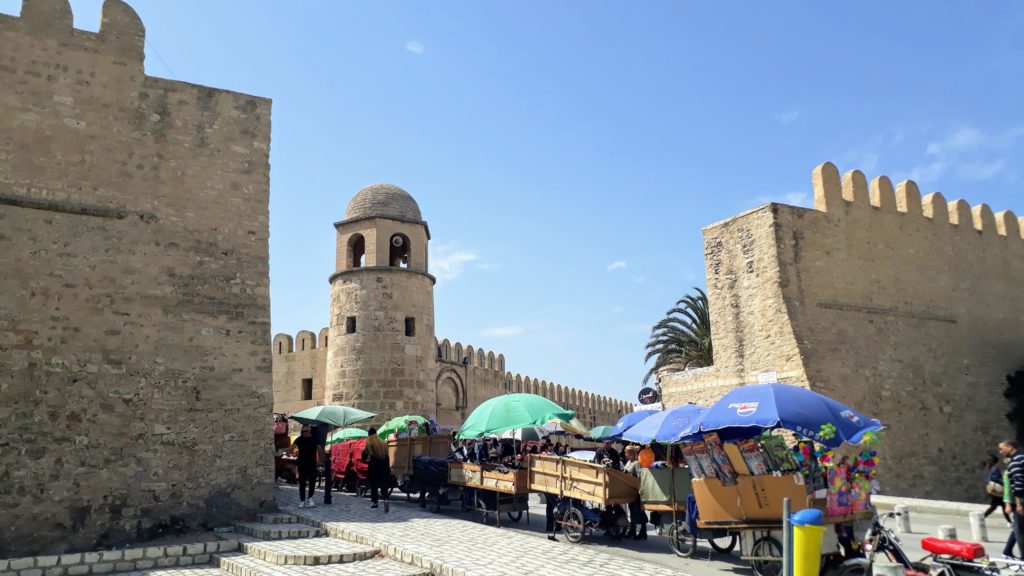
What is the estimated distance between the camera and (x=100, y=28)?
34.8ft

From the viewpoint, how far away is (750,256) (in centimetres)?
1480

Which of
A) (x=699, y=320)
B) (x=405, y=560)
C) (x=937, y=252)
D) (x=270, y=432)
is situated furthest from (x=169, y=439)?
(x=699, y=320)

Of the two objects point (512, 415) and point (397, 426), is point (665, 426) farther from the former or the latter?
point (397, 426)

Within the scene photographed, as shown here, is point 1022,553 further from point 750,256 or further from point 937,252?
point 937,252

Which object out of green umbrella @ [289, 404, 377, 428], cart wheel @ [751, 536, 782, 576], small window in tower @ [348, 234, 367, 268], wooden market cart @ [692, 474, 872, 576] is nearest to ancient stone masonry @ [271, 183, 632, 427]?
small window in tower @ [348, 234, 367, 268]

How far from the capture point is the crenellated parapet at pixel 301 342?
22.5 m

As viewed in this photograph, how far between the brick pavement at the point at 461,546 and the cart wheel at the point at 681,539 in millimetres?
720

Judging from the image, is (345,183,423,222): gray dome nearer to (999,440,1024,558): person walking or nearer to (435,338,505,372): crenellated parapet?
(435,338,505,372): crenellated parapet

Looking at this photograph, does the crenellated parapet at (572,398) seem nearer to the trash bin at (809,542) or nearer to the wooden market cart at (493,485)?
the wooden market cart at (493,485)

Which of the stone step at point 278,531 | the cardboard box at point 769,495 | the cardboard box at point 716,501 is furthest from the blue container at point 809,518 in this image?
the stone step at point 278,531

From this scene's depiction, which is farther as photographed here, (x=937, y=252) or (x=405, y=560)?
(x=937, y=252)

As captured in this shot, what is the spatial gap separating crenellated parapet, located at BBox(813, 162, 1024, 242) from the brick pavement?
965 centimetres

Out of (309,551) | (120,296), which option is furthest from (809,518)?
(120,296)

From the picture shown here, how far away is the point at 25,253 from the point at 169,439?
2.94m
